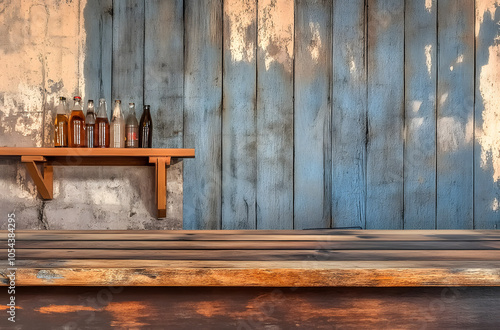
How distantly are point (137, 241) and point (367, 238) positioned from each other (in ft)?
1.54

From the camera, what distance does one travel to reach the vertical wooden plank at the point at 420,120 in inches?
63.6

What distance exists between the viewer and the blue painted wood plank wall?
160 centimetres

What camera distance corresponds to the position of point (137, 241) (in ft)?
2.46

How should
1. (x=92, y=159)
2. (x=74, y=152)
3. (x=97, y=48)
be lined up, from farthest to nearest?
(x=97, y=48) < (x=92, y=159) < (x=74, y=152)

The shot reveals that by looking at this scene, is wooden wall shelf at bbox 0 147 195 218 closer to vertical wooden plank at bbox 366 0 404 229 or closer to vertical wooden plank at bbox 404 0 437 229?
vertical wooden plank at bbox 366 0 404 229

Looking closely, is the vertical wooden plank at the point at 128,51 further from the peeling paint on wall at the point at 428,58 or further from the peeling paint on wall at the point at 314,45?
the peeling paint on wall at the point at 428,58

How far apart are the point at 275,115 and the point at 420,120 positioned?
61 centimetres

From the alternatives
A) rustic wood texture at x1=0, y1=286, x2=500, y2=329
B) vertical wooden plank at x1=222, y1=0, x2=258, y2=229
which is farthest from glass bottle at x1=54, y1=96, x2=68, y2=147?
rustic wood texture at x1=0, y1=286, x2=500, y2=329

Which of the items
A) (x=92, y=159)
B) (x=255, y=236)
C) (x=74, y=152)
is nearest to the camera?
(x=255, y=236)

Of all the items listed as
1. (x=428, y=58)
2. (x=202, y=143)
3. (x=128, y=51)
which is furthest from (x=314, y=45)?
(x=128, y=51)

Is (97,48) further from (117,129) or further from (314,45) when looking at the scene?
(314,45)

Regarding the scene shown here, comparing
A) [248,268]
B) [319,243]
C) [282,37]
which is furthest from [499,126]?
[248,268]

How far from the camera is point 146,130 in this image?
1552 mm

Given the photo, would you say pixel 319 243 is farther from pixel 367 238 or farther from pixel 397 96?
pixel 397 96
